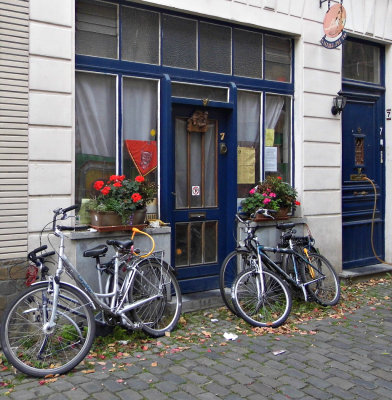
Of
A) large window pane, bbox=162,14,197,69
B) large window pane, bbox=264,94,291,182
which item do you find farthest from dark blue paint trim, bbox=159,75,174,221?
large window pane, bbox=264,94,291,182

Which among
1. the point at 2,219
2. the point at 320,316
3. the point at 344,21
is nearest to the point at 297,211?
the point at 320,316

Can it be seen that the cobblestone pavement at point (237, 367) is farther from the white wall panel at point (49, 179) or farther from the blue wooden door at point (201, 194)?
the white wall panel at point (49, 179)

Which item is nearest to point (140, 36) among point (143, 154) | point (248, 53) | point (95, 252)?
point (143, 154)

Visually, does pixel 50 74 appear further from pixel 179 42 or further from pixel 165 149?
pixel 179 42

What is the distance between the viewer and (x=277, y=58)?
748cm

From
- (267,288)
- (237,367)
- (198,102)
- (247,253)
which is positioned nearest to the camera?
(237,367)

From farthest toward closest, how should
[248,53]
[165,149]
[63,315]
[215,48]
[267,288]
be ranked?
[248,53] → [215,48] → [165,149] → [267,288] → [63,315]

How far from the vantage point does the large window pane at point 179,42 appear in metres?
6.36

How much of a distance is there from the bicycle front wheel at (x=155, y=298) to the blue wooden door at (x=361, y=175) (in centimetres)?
378

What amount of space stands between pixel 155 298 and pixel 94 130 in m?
2.04

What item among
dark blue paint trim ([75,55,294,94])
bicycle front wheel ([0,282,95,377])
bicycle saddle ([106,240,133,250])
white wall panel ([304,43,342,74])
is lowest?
bicycle front wheel ([0,282,95,377])

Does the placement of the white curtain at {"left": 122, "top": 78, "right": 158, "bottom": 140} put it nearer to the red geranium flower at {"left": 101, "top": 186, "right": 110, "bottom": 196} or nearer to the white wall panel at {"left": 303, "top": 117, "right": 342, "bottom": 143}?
the red geranium flower at {"left": 101, "top": 186, "right": 110, "bottom": 196}

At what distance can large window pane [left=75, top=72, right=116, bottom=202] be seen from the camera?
18.9 ft

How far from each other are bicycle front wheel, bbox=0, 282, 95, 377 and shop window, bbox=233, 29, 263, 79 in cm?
397
